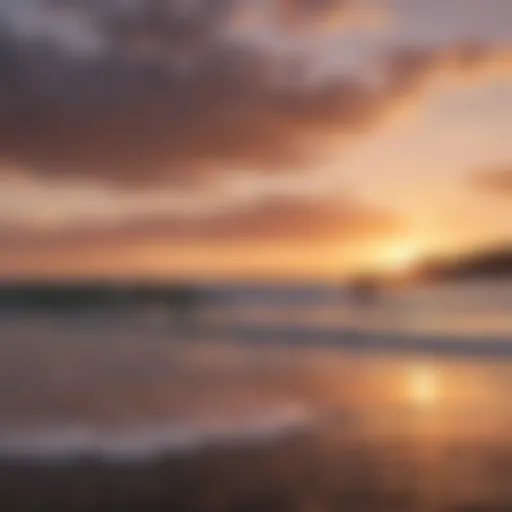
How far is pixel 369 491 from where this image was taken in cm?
475

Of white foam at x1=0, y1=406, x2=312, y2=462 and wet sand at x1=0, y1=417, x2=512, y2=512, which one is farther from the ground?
white foam at x1=0, y1=406, x2=312, y2=462

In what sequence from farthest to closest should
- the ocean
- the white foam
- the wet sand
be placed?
the white foam → the ocean → the wet sand

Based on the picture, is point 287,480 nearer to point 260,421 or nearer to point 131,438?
point 131,438

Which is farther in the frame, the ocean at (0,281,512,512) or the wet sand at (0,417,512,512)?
the ocean at (0,281,512,512)

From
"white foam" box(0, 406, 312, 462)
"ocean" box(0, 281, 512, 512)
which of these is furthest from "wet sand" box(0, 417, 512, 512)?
"white foam" box(0, 406, 312, 462)

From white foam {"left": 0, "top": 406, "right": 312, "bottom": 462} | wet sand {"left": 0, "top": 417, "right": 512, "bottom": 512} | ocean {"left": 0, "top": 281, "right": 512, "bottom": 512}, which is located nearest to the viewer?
wet sand {"left": 0, "top": 417, "right": 512, "bottom": 512}

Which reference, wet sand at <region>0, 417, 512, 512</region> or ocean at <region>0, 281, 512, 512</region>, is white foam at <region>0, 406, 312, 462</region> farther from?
wet sand at <region>0, 417, 512, 512</region>

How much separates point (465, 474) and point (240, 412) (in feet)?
7.89

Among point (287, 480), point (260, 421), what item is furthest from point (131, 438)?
point (287, 480)

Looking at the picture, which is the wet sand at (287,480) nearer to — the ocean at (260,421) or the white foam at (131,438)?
the ocean at (260,421)

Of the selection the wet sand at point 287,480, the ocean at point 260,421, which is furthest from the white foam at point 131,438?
the wet sand at point 287,480

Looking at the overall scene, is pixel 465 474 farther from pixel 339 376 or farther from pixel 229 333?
pixel 229 333

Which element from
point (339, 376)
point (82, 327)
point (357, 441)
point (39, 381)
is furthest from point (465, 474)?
point (82, 327)

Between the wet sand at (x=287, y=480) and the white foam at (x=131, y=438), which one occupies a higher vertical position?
the white foam at (x=131, y=438)
